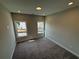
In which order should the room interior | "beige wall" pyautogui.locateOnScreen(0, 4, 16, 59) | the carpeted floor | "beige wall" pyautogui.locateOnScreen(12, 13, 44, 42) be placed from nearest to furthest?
"beige wall" pyautogui.locateOnScreen(0, 4, 16, 59), the room interior, the carpeted floor, "beige wall" pyautogui.locateOnScreen(12, 13, 44, 42)

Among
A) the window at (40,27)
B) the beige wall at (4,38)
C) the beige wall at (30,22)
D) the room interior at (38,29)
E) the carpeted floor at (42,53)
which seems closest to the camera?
the beige wall at (4,38)

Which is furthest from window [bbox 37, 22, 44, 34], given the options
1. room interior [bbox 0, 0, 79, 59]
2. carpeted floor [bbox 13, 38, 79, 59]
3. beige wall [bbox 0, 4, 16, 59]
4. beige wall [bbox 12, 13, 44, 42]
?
beige wall [bbox 0, 4, 16, 59]

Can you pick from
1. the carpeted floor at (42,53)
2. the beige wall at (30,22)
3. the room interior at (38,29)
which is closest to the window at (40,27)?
the room interior at (38,29)

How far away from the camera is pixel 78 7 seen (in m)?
2.75

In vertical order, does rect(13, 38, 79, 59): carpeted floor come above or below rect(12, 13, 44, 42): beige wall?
below

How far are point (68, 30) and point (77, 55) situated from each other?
1.31 meters

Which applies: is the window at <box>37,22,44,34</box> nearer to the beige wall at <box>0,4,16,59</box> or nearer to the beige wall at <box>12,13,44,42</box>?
the beige wall at <box>12,13,44,42</box>

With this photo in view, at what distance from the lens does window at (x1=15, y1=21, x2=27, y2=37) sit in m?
5.06

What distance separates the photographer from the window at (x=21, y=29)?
5.06 m

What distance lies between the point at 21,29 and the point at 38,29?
177 cm

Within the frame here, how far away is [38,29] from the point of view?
6352mm

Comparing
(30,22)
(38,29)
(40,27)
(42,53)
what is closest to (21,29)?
(30,22)

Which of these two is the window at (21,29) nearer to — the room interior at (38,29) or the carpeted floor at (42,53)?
the room interior at (38,29)

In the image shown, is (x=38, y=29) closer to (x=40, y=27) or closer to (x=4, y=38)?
(x=40, y=27)
